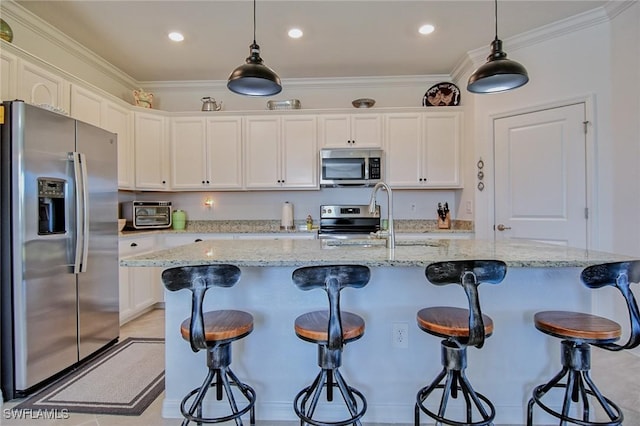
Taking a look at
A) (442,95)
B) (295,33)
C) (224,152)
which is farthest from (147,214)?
(442,95)

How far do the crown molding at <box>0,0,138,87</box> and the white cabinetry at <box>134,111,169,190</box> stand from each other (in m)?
0.58

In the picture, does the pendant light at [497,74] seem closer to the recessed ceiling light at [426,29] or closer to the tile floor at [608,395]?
the recessed ceiling light at [426,29]

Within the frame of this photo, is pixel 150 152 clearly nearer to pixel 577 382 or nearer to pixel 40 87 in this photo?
pixel 40 87

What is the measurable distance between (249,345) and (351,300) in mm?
640

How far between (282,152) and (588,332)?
11.1 ft

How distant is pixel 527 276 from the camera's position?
1.84m

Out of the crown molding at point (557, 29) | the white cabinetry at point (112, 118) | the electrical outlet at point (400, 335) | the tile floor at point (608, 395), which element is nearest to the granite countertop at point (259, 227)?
the white cabinetry at point (112, 118)

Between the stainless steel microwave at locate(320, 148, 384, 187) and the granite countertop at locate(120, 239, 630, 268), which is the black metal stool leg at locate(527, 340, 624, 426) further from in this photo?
the stainless steel microwave at locate(320, 148, 384, 187)

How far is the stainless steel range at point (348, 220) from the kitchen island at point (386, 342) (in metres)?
2.23

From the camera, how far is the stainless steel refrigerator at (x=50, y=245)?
2.05m

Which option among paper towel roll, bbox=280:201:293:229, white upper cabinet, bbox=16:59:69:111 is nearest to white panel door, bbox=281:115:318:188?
paper towel roll, bbox=280:201:293:229

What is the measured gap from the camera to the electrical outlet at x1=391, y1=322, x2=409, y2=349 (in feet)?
6.11

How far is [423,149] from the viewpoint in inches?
159

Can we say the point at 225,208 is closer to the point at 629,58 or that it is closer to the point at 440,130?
the point at 440,130
